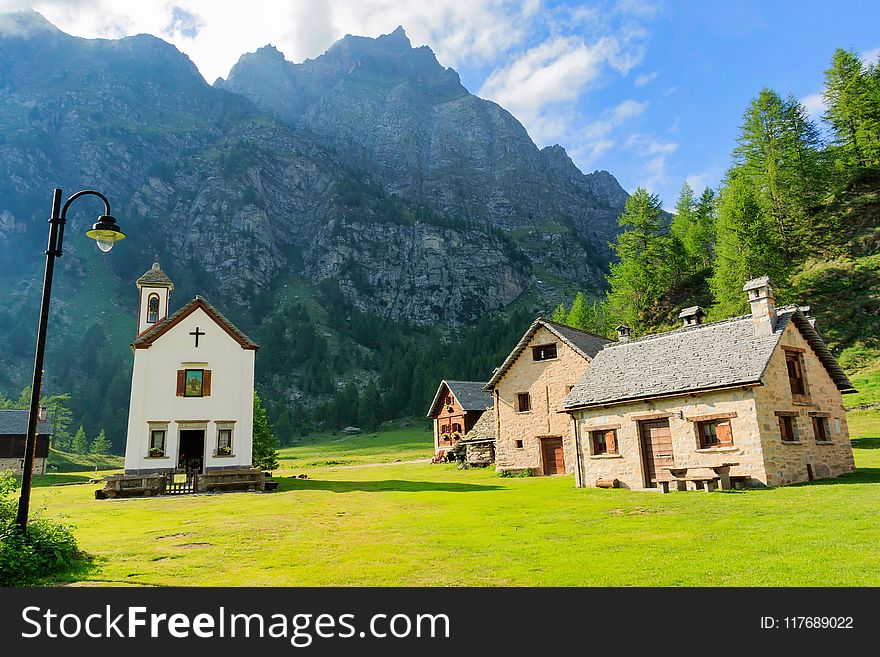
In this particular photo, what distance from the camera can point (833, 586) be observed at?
8688 millimetres

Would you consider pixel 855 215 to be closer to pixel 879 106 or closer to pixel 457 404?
pixel 879 106

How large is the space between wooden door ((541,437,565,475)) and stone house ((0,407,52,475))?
51876 mm

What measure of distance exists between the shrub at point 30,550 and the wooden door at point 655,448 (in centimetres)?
2280

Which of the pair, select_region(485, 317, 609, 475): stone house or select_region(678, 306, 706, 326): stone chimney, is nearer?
select_region(678, 306, 706, 326): stone chimney

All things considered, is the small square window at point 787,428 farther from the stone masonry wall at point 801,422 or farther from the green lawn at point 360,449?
the green lawn at point 360,449

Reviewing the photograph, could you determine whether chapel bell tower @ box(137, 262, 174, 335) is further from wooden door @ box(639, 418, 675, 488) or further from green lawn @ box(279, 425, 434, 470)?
wooden door @ box(639, 418, 675, 488)

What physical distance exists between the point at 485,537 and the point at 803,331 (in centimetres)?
2288

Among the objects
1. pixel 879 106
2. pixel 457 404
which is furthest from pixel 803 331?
pixel 879 106

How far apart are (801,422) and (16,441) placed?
7008 cm

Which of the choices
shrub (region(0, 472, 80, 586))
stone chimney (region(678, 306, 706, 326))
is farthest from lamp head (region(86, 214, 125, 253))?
stone chimney (region(678, 306, 706, 326))

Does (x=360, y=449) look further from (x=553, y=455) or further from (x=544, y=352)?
(x=544, y=352)

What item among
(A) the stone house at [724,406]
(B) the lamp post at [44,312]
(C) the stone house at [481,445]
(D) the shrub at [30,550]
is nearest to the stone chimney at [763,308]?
(A) the stone house at [724,406]

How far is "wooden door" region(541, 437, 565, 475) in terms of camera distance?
37531 millimetres

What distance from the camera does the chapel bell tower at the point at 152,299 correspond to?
39500 mm
